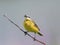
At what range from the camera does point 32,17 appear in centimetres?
154

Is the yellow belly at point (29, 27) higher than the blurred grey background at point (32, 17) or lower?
higher

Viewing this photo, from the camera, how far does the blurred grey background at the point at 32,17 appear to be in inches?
59.6

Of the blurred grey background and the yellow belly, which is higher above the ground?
the yellow belly

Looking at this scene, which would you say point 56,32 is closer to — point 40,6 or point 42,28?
point 42,28

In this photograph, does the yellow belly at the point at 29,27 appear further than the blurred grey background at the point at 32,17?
No

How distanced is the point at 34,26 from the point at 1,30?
53 centimetres

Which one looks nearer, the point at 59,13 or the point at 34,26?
the point at 34,26

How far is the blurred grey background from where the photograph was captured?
151cm

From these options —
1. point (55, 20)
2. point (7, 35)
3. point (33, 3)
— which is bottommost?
point (7, 35)

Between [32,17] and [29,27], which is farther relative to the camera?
[32,17]

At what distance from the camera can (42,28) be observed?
5.01ft

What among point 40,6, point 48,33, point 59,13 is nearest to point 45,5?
point 40,6

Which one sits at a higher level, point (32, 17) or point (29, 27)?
point (29, 27)

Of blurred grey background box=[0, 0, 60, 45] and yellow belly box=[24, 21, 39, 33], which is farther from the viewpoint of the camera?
blurred grey background box=[0, 0, 60, 45]
